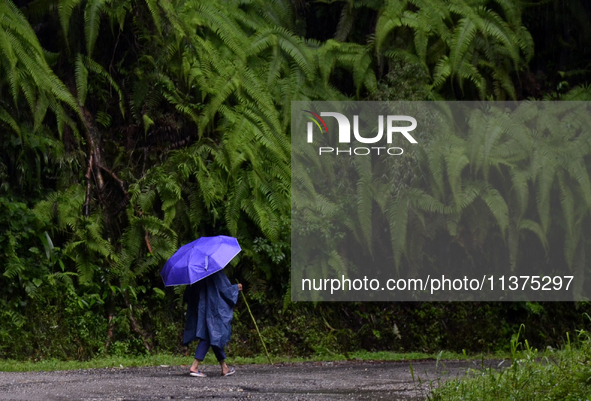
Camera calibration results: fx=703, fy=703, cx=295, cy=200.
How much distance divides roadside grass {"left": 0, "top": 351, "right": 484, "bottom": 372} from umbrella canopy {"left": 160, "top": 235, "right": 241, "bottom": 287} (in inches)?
84.1

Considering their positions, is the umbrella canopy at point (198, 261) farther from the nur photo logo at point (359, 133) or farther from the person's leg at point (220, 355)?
the nur photo logo at point (359, 133)

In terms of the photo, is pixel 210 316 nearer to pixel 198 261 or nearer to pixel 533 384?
pixel 198 261

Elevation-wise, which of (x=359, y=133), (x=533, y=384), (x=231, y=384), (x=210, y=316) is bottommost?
(x=231, y=384)

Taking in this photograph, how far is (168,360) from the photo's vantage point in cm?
996

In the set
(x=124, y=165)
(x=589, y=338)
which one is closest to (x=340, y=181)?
(x=124, y=165)

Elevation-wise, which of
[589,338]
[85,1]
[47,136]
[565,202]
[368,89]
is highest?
[85,1]

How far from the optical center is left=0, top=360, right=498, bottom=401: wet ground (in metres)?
6.62

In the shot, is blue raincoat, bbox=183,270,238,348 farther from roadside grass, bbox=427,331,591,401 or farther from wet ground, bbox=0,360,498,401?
A: roadside grass, bbox=427,331,591,401

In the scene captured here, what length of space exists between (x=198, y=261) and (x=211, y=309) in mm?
685

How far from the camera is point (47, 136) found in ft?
35.6

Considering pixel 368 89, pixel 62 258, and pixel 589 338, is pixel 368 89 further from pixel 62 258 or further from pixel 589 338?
pixel 589 338

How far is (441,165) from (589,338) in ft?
20.0

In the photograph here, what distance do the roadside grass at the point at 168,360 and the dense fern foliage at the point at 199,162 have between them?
37 centimetres

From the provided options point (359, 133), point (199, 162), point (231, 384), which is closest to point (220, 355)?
point (231, 384)
